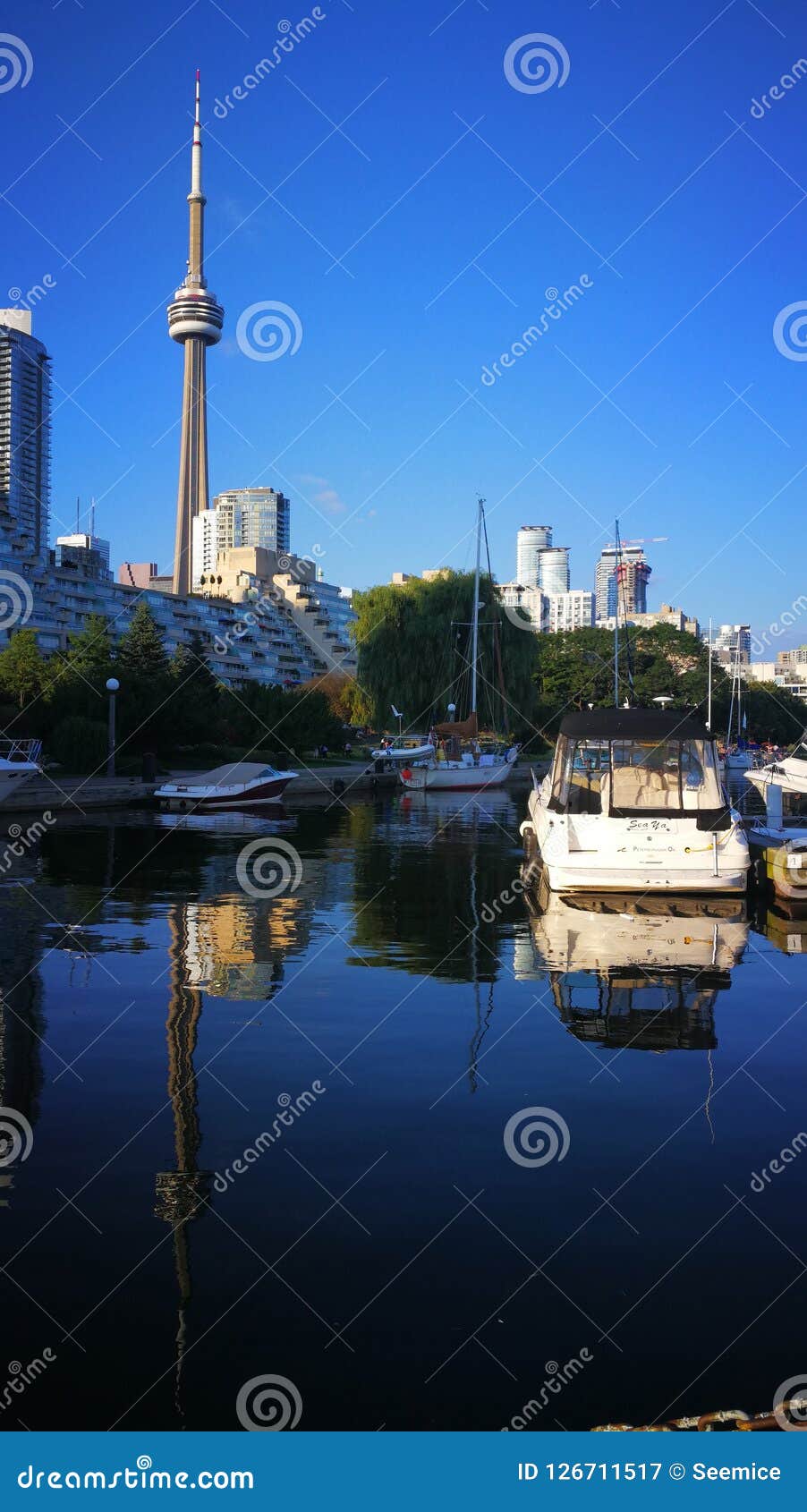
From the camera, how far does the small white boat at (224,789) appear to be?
33.2 meters

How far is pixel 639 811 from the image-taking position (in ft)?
55.6

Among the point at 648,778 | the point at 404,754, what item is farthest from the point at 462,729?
the point at 648,778

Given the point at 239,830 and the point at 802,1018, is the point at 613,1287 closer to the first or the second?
the point at 802,1018

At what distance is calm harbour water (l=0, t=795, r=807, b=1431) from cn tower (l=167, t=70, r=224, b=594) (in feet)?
517

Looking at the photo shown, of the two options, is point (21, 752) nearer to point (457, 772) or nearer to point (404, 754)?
point (457, 772)

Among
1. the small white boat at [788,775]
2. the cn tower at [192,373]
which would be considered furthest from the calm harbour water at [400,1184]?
the cn tower at [192,373]

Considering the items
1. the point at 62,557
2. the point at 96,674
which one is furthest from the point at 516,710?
the point at 62,557

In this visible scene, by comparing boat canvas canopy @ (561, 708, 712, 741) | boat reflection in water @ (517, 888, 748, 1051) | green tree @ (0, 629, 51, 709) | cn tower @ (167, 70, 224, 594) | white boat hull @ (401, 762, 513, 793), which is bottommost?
boat reflection in water @ (517, 888, 748, 1051)

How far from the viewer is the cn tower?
538 feet

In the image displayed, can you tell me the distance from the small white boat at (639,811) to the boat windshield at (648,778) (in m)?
0.01

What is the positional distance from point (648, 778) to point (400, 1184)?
13403 millimetres

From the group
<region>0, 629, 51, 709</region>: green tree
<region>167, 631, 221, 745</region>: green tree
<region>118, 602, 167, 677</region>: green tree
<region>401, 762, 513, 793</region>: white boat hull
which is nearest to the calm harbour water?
<region>401, 762, 513, 793</region>: white boat hull

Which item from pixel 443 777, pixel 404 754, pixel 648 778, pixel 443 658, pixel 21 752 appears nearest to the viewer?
pixel 648 778

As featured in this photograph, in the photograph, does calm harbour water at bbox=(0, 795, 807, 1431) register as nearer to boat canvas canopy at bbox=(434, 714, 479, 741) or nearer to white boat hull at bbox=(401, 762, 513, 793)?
white boat hull at bbox=(401, 762, 513, 793)
